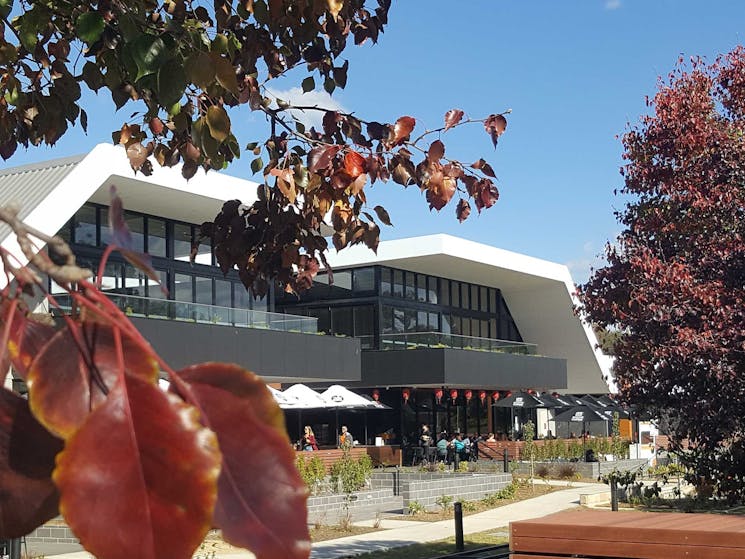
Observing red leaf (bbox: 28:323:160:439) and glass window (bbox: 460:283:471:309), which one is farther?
glass window (bbox: 460:283:471:309)

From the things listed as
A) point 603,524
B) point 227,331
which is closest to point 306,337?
point 227,331

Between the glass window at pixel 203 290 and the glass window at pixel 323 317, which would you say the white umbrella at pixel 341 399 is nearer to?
the glass window at pixel 203 290

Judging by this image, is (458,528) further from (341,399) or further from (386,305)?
(386,305)

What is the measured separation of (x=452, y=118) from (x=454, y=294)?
4512 cm

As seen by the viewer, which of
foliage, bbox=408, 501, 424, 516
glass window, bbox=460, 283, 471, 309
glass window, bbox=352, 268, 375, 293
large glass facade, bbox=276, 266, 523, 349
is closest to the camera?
foliage, bbox=408, 501, 424, 516

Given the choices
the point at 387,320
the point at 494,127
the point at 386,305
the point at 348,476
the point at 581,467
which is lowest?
the point at 581,467

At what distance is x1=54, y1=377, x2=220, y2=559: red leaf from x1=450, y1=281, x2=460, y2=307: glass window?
48.3 metres

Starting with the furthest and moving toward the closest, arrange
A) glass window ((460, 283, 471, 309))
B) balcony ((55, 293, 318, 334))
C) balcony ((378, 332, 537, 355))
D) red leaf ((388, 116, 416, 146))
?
glass window ((460, 283, 471, 309)) → balcony ((378, 332, 537, 355)) → balcony ((55, 293, 318, 334)) → red leaf ((388, 116, 416, 146))

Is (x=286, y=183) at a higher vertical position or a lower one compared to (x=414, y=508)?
higher

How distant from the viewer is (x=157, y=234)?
109ft

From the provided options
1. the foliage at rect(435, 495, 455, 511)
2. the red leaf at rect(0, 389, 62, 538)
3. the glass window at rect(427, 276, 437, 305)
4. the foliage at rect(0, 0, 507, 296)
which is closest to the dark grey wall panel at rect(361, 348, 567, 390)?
the glass window at rect(427, 276, 437, 305)

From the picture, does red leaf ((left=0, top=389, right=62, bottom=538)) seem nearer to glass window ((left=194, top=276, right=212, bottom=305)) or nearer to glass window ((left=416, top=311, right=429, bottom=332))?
glass window ((left=194, top=276, right=212, bottom=305))

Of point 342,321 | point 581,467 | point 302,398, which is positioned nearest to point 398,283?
point 342,321

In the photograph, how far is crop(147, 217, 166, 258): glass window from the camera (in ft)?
108
